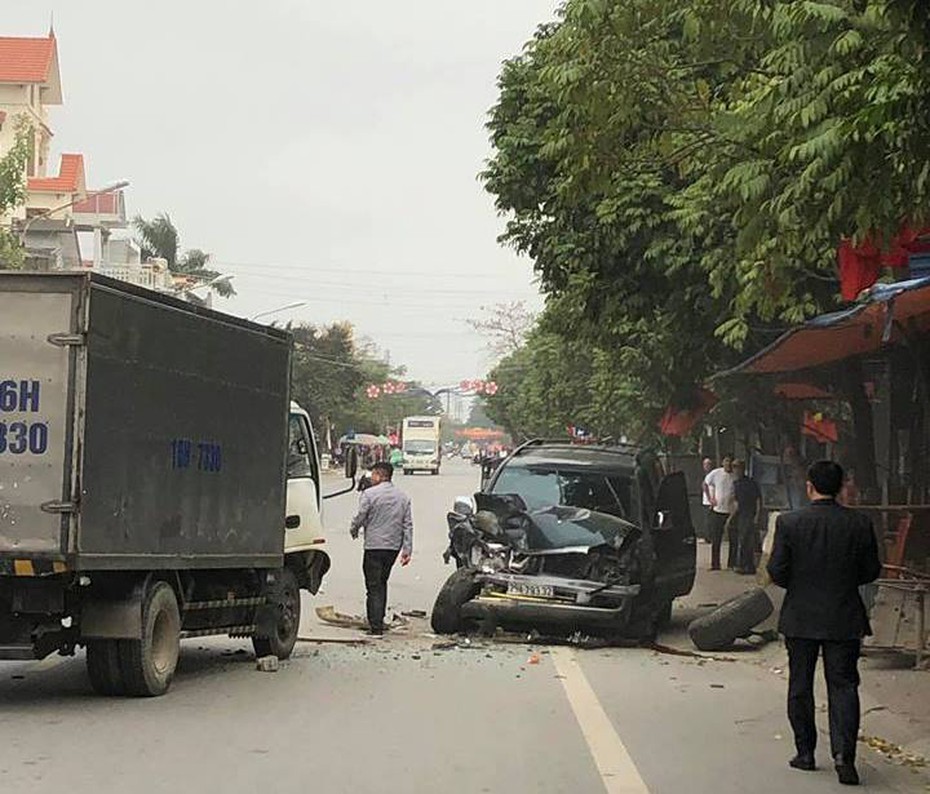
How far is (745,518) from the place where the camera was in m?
23.9

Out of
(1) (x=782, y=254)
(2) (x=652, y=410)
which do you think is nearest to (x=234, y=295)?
(2) (x=652, y=410)

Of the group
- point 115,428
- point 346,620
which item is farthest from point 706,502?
point 115,428

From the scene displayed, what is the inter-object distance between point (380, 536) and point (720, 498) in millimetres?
9988

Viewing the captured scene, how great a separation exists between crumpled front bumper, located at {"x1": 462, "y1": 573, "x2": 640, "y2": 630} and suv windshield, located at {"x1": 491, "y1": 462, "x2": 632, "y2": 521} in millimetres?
1073

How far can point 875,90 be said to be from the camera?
289 inches

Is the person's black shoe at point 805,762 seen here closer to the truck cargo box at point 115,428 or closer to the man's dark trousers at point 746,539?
the truck cargo box at point 115,428

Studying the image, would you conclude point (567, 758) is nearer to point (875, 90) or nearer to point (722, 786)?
point (722, 786)

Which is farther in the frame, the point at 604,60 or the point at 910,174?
the point at 604,60

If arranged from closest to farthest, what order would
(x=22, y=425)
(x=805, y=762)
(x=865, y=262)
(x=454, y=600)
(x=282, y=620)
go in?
1. (x=805, y=762)
2. (x=22, y=425)
3. (x=865, y=262)
4. (x=282, y=620)
5. (x=454, y=600)

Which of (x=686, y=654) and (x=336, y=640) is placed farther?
(x=336, y=640)

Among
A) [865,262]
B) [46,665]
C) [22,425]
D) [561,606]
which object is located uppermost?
[865,262]

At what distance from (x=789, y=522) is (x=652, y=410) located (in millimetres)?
26967

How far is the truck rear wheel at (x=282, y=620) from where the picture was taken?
43.2 ft

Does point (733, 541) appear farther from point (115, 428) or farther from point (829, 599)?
point (829, 599)
